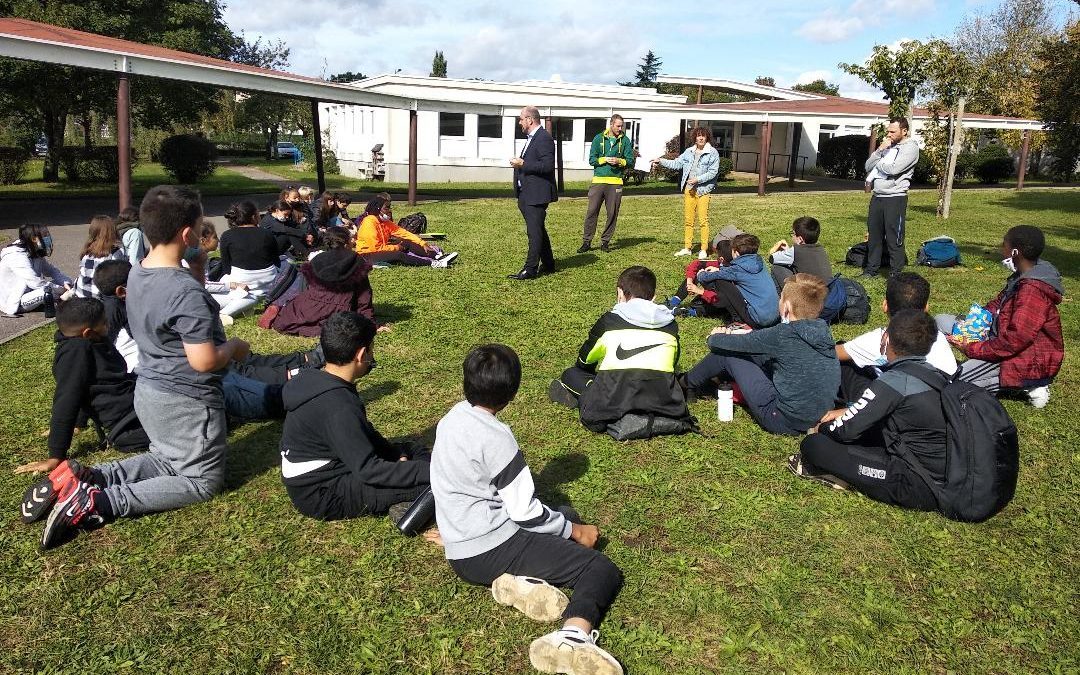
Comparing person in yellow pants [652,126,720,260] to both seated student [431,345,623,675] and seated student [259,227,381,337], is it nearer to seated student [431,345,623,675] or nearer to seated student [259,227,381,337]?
seated student [259,227,381,337]

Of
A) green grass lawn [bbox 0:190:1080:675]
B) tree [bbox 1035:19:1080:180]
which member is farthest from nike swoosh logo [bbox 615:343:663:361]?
tree [bbox 1035:19:1080:180]

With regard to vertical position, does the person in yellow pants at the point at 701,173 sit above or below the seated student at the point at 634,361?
above

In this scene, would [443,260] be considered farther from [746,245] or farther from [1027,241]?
[1027,241]

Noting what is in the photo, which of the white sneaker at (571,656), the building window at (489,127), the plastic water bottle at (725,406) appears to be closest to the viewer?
the white sneaker at (571,656)

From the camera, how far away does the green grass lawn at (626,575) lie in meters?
3.04

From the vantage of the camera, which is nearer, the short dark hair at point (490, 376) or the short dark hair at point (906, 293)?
the short dark hair at point (490, 376)

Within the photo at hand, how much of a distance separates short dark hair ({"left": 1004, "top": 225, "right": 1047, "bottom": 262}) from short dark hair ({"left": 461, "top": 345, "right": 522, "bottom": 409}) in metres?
4.29

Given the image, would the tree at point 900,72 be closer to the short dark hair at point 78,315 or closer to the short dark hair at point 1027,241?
the short dark hair at point 1027,241

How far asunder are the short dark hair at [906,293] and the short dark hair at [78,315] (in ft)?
16.9

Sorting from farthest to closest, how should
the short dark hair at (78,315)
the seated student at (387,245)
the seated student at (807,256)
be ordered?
the seated student at (387,245) < the seated student at (807,256) < the short dark hair at (78,315)

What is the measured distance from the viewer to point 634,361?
Answer: 489 centimetres

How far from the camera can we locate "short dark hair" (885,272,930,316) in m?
5.32

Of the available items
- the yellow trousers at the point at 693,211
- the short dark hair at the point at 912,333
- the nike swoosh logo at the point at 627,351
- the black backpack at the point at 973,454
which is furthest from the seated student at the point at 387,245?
the black backpack at the point at 973,454

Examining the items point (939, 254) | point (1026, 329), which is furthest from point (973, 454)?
point (939, 254)
